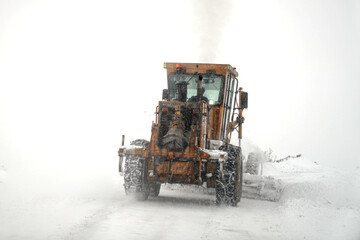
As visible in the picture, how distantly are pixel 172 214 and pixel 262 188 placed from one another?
4.25 meters

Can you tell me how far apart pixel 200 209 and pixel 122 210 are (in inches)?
67.6

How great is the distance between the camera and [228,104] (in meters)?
12.1

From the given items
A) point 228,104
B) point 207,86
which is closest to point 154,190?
point 207,86

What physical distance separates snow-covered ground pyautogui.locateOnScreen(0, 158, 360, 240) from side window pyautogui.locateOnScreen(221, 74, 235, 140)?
5.65 feet

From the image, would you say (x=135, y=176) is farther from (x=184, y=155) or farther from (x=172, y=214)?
(x=172, y=214)

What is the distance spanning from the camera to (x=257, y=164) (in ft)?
52.5

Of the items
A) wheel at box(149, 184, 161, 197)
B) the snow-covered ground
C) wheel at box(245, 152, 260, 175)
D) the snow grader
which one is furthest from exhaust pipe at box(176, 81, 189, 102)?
wheel at box(245, 152, 260, 175)

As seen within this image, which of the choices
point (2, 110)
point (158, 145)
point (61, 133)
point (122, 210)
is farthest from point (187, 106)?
point (2, 110)

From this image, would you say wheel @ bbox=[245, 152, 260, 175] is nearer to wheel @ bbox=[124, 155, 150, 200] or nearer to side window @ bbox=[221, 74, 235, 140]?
side window @ bbox=[221, 74, 235, 140]

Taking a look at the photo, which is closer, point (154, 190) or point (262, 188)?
point (154, 190)

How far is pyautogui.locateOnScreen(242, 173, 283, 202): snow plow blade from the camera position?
38.5 feet

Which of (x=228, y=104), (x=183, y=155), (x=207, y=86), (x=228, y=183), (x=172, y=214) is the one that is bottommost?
(x=172, y=214)

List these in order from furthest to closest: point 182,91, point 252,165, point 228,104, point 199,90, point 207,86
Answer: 1. point 252,165
2. point 228,104
3. point 207,86
4. point 199,90
5. point 182,91

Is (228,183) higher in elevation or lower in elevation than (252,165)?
higher
